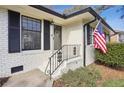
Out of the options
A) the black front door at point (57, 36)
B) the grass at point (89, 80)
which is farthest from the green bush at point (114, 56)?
the black front door at point (57, 36)

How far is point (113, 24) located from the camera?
15.8 metres

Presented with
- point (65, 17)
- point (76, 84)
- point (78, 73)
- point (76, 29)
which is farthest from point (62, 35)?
point (76, 84)

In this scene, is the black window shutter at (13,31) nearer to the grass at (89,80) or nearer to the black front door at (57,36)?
the grass at (89,80)

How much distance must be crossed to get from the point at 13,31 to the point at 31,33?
1463 millimetres

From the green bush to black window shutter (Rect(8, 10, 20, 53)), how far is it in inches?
202

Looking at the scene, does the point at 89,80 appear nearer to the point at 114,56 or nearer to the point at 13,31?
the point at 13,31

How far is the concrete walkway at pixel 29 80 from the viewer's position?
21.9 ft

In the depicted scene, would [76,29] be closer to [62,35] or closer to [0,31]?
[62,35]

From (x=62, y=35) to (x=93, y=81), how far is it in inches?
164

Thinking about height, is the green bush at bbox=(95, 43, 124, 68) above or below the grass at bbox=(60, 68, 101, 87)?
above

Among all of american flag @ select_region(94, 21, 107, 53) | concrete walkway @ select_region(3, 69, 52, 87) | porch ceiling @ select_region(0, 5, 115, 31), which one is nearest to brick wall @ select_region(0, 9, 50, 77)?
concrete walkway @ select_region(3, 69, 52, 87)

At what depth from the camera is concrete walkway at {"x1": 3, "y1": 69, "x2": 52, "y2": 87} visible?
6.66m

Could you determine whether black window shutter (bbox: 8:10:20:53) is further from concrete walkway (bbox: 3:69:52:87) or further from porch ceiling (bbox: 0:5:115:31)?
concrete walkway (bbox: 3:69:52:87)

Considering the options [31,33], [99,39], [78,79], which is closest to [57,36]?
[99,39]
